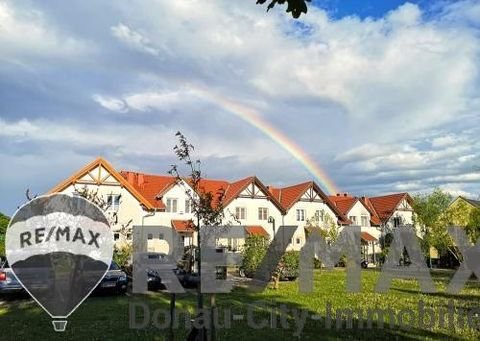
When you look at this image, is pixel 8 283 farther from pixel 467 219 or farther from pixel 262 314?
pixel 467 219

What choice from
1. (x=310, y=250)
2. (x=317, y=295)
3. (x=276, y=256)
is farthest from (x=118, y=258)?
(x=317, y=295)

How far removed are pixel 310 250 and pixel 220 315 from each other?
1544 centimetres

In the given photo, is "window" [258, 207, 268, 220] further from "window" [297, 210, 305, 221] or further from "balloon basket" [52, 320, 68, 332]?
"balloon basket" [52, 320, 68, 332]

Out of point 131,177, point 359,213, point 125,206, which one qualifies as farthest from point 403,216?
point 125,206

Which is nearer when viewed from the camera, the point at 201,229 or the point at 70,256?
the point at 201,229

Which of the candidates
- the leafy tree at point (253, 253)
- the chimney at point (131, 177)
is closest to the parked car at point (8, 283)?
the leafy tree at point (253, 253)

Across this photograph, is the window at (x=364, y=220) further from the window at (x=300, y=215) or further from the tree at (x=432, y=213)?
the window at (x=300, y=215)

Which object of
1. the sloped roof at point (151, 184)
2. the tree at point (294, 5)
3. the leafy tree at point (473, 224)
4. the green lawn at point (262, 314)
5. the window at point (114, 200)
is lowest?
the green lawn at point (262, 314)

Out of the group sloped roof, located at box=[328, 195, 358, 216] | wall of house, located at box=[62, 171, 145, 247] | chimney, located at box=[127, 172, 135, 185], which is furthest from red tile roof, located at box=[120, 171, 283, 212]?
sloped roof, located at box=[328, 195, 358, 216]

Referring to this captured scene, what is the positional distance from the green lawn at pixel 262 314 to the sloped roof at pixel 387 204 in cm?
3872

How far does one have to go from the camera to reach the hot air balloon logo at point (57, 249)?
16.7 m

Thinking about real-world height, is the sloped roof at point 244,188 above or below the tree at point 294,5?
above

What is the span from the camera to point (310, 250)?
90.9 ft

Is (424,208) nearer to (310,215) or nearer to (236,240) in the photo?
(310,215)
